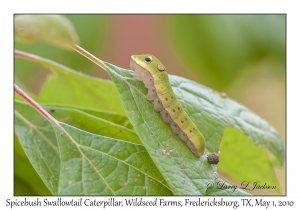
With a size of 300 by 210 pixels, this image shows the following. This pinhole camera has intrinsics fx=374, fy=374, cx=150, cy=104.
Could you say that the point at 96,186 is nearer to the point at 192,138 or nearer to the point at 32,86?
the point at 192,138

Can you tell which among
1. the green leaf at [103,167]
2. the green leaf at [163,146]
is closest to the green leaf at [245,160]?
the green leaf at [163,146]

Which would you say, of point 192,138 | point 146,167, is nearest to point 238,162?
point 192,138

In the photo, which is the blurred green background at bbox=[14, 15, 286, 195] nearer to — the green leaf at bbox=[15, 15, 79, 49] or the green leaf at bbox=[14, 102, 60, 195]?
the green leaf at bbox=[14, 102, 60, 195]

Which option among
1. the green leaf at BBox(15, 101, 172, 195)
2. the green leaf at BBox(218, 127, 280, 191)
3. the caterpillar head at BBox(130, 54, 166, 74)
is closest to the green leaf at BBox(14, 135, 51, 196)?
the green leaf at BBox(15, 101, 172, 195)

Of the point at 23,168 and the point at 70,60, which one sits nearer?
the point at 23,168

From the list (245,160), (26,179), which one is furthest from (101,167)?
(245,160)

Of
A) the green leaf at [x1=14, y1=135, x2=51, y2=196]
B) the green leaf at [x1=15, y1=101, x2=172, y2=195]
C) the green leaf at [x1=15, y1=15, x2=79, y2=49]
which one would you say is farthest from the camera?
the green leaf at [x1=14, y1=135, x2=51, y2=196]

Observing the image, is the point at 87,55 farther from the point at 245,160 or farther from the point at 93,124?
the point at 245,160
